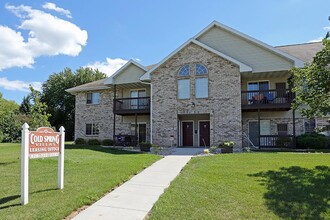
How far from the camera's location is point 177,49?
20797mm

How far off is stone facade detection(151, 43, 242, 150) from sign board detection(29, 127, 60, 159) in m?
13.4

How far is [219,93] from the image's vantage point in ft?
64.5

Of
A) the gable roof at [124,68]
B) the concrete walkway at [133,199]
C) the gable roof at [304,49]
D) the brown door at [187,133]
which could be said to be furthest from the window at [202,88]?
the concrete walkway at [133,199]

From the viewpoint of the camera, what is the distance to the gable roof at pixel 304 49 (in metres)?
21.7

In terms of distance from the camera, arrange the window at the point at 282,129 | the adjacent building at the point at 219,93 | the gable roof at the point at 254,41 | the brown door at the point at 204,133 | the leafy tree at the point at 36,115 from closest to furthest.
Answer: the leafy tree at the point at 36,115
the gable roof at the point at 254,41
the adjacent building at the point at 219,93
the window at the point at 282,129
the brown door at the point at 204,133

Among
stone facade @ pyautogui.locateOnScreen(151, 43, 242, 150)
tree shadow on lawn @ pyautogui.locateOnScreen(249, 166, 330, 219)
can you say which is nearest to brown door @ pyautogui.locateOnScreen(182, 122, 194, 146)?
stone facade @ pyautogui.locateOnScreen(151, 43, 242, 150)

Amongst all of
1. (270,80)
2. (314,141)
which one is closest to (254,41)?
(270,80)

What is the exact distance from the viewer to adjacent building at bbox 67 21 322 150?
63.2 feet

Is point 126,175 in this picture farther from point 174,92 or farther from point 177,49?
point 177,49

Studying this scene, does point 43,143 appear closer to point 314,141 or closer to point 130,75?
point 130,75

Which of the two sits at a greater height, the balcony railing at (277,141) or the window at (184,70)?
the window at (184,70)

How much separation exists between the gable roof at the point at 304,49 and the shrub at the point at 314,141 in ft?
20.1

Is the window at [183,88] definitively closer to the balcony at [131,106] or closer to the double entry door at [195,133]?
the double entry door at [195,133]

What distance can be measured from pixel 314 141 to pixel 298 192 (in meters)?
13.0
